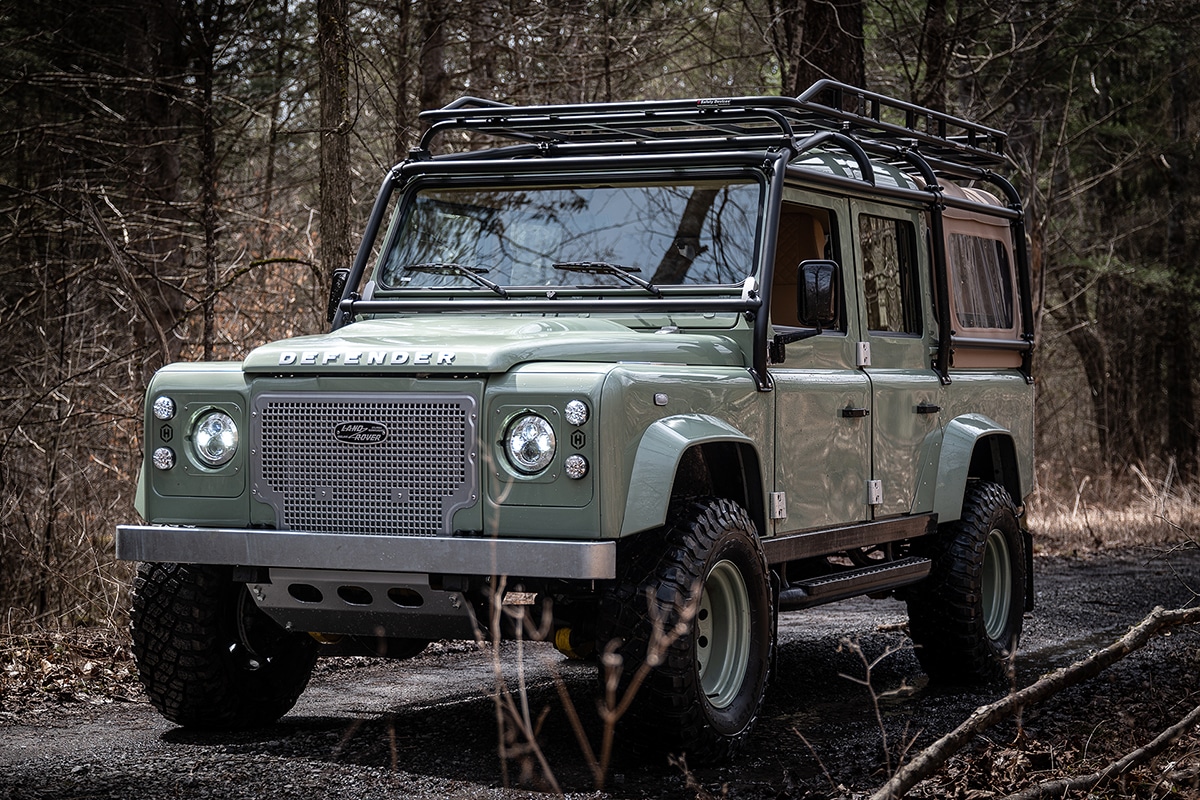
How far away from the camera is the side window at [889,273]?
7.15 meters

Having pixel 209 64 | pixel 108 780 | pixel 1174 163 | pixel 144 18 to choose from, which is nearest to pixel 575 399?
pixel 108 780

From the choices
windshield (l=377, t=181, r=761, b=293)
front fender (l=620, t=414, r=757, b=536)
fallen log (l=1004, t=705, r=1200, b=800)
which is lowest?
fallen log (l=1004, t=705, r=1200, b=800)

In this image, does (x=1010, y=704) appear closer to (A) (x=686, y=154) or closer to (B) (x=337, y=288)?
(A) (x=686, y=154)

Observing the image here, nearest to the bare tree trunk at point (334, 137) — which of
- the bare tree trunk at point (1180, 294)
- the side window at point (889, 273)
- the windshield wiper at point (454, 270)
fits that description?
the windshield wiper at point (454, 270)

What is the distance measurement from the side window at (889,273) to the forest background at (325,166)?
162 centimetres

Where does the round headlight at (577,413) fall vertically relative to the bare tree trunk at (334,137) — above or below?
below

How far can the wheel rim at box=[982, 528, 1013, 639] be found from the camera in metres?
8.16

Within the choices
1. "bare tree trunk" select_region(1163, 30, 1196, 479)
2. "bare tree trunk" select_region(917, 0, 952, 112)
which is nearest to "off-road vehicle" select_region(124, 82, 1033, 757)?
"bare tree trunk" select_region(917, 0, 952, 112)

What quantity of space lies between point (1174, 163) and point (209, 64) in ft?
47.7

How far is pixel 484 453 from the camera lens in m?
5.08

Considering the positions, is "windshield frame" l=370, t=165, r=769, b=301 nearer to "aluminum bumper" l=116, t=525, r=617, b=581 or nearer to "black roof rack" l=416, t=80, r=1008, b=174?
"black roof rack" l=416, t=80, r=1008, b=174

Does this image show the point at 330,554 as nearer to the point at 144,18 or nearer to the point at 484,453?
the point at 484,453

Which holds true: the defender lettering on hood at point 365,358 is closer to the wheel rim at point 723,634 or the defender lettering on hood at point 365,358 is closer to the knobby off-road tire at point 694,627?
the knobby off-road tire at point 694,627

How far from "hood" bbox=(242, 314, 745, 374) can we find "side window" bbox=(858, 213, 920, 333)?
1.42 meters
